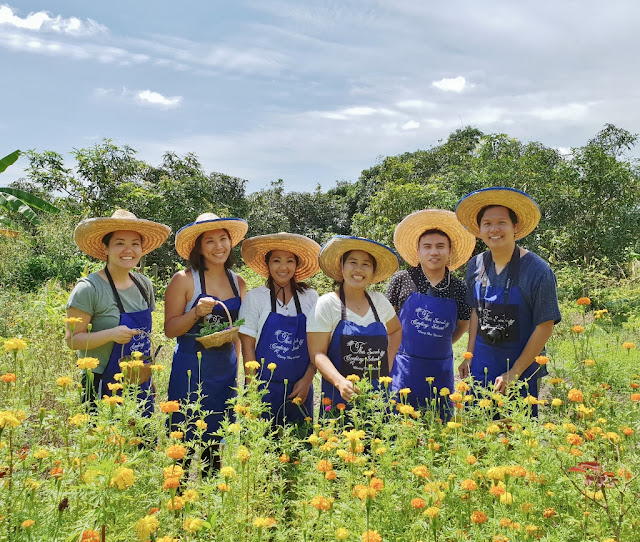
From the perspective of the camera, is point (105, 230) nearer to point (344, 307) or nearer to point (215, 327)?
point (215, 327)

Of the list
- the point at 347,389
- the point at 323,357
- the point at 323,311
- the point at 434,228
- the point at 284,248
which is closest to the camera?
the point at 347,389

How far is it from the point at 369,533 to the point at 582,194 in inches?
523

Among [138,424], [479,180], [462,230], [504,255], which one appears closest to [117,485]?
[138,424]

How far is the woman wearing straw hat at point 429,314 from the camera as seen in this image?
3082 millimetres

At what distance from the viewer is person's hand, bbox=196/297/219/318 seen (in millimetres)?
2701

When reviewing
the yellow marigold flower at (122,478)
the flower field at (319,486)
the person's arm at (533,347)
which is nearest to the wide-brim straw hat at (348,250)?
the person's arm at (533,347)

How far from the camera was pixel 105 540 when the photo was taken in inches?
52.8

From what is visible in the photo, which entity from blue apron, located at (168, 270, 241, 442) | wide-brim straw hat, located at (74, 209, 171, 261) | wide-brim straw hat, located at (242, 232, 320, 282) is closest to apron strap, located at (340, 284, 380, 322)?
wide-brim straw hat, located at (242, 232, 320, 282)

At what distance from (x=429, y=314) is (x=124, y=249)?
6.54 ft

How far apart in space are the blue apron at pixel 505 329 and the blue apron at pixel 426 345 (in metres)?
0.25

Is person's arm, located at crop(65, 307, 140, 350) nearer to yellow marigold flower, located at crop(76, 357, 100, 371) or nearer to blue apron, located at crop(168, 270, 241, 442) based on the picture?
A: blue apron, located at crop(168, 270, 241, 442)

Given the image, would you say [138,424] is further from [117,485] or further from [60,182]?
[60,182]

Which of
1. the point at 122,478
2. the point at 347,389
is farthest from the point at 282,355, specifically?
the point at 122,478

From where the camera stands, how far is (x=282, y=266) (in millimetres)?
3057
